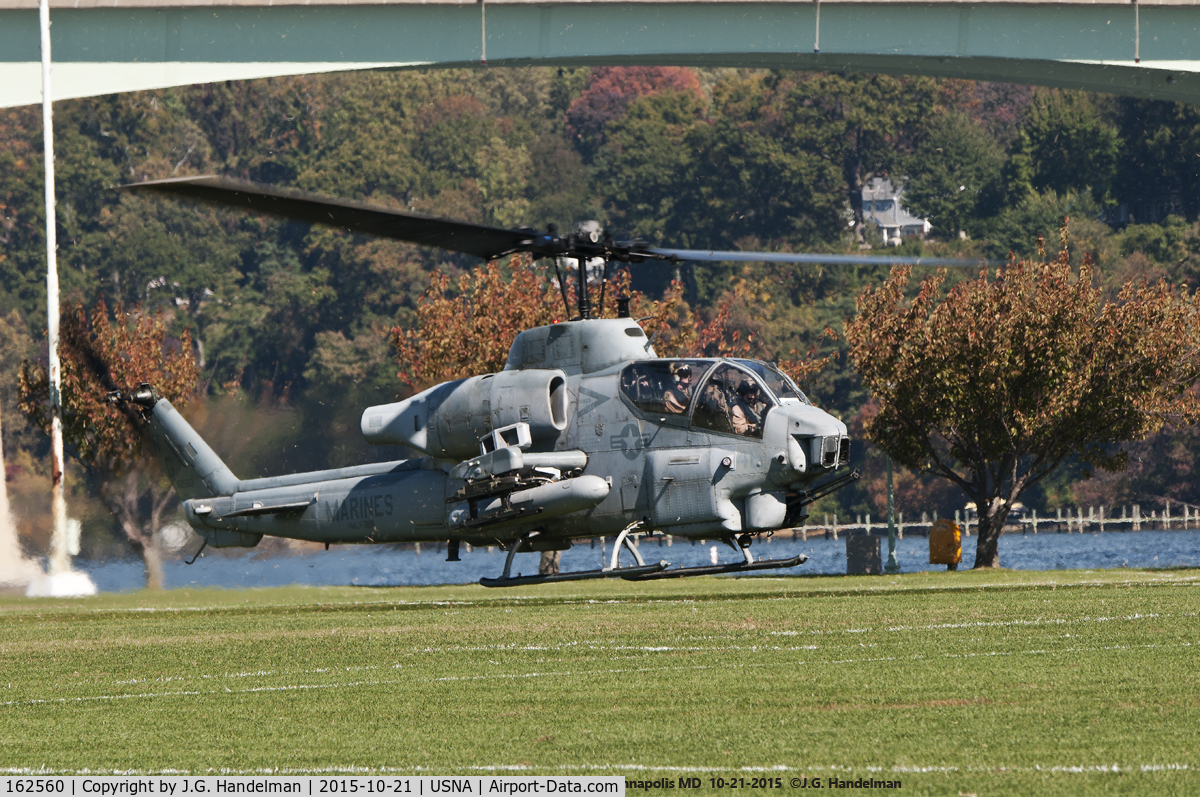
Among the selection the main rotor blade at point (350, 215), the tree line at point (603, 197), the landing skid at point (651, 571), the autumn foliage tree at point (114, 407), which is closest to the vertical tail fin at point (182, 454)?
the autumn foliage tree at point (114, 407)

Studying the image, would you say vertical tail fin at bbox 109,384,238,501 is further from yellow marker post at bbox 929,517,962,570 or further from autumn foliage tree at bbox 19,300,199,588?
yellow marker post at bbox 929,517,962,570

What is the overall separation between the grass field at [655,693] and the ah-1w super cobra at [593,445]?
1.33 m

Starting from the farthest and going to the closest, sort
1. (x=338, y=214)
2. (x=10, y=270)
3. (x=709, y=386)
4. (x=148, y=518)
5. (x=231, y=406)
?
(x=10, y=270) < (x=148, y=518) < (x=231, y=406) < (x=709, y=386) < (x=338, y=214)

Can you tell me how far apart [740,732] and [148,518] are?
27.3 m

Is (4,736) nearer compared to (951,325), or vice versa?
(4,736)

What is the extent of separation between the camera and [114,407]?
Answer: 34.5 m

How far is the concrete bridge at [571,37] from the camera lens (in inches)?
1657

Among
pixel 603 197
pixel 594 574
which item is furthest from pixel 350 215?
pixel 603 197

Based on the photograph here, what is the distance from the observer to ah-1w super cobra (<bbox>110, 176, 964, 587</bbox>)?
19984mm

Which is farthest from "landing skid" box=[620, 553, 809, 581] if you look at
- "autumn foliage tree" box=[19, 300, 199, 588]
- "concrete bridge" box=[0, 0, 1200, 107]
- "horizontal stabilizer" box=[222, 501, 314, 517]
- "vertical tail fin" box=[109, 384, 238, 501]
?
"concrete bridge" box=[0, 0, 1200, 107]

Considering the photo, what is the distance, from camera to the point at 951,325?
4072 cm

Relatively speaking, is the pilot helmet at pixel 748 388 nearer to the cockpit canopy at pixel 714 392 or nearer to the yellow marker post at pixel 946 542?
the cockpit canopy at pixel 714 392

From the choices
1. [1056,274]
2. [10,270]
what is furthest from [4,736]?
[10,270]

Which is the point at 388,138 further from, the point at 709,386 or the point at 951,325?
the point at 709,386
